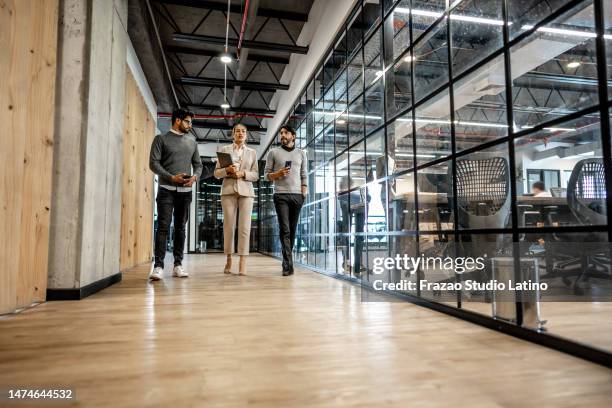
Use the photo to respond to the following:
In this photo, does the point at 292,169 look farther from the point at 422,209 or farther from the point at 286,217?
the point at 422,209

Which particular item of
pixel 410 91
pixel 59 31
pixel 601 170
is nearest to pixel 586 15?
pixel 601 170

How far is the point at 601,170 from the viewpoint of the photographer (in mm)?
1187

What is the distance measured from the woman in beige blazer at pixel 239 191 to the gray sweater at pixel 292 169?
0.78ft

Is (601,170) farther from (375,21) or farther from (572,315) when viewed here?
(375,21)

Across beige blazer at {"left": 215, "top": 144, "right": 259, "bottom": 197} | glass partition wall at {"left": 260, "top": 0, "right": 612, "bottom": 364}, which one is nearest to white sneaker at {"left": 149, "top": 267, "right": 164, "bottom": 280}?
beige blazer at {"left": 215, "top": 144, "right": 259, "bottom": 197}

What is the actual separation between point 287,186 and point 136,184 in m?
2.26

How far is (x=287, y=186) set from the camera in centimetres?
366

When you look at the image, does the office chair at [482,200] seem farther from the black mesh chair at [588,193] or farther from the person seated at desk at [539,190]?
the black mesh chair at [588,193]

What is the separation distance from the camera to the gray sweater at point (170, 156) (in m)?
3.15

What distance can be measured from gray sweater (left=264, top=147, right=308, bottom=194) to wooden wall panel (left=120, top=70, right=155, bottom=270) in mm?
1693

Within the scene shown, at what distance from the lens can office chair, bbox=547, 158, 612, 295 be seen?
1.21 meters

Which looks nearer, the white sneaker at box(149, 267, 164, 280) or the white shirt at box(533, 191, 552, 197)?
the white shirt at box(533, 191, 552, 197)

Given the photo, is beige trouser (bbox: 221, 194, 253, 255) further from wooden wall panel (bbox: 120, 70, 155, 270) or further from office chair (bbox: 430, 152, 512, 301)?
office chair (bbox: 430, 152, 512, 301)

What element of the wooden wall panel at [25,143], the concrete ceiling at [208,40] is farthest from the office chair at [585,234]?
the concrete ceiling at [208,40]
